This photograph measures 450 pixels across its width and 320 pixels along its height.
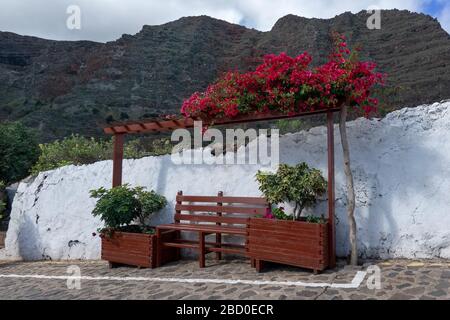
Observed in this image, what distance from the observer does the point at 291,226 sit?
4.63m

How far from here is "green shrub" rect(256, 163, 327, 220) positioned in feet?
16.2

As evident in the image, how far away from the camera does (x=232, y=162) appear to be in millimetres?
6109

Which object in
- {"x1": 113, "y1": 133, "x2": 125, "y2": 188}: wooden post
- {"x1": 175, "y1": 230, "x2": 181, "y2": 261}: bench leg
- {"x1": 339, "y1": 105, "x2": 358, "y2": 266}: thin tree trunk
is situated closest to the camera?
{"x1": 339, "y1": 105, "x2": 358, "y2": 266}: thin tree trunk

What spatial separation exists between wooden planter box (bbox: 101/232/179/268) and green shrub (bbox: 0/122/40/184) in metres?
5.88

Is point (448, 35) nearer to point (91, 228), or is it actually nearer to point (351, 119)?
point (351, 119)

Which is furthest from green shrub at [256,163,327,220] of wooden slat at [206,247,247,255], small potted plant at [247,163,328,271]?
wooden slat at [206,247,247,255]

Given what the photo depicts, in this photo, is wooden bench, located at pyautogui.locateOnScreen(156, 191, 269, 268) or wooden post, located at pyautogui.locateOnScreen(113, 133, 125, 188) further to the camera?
wooden post, located at pyautogui.locateOnScreen(113, 133, 125, 188)

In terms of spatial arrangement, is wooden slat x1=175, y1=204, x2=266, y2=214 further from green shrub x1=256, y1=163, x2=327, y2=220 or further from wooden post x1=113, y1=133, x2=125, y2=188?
wooden post x1=113, y1=133, x2=125, y2=188

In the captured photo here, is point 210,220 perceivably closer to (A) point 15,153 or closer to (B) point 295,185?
(B) point 295,185

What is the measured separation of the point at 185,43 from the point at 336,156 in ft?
93.6

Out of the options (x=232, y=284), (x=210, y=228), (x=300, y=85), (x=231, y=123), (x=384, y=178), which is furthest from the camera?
(x=231, y=123)

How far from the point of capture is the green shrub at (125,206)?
5.97 metres

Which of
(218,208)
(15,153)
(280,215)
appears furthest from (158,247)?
(15,153)

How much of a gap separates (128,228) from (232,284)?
7.94 feet
